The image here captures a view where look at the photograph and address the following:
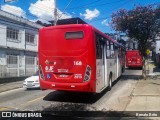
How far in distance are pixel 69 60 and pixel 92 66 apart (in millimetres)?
1076

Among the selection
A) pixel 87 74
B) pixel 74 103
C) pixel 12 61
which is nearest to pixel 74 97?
pixel 74 103

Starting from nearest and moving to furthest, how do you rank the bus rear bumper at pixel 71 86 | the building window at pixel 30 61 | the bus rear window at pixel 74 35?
the bus rear bumper at pixel 71 86, the bus rear window at pixel 74 35, the building window at pixel 30 61

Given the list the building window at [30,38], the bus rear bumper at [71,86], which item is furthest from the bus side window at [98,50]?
the building window at [30,38]

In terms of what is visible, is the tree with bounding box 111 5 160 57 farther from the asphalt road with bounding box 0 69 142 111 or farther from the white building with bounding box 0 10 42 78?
the white building with bounding box 0 10 42 78

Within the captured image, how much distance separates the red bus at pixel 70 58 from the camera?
10.7 meters

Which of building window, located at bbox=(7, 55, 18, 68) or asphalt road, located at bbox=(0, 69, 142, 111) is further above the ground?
building window, located at bbox=(7, 55, 18, 68)

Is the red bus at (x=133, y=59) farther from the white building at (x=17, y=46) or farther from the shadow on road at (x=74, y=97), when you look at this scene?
the shadow on road at (x=74, y=97)

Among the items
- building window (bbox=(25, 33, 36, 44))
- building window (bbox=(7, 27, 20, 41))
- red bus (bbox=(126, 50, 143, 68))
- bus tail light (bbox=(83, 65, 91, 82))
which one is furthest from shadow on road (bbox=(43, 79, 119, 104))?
red bus (bbox=(126, 50, 143, 68))

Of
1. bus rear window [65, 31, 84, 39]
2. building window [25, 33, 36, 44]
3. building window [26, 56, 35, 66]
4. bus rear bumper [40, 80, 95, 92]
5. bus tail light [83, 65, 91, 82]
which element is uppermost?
building window [25, 33, 36, 44]

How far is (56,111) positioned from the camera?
32.0 ft

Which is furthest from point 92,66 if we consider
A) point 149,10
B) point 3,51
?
point 3,51

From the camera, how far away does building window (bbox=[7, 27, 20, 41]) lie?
2738cm

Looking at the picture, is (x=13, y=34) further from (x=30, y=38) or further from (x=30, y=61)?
(x=30, y=61)

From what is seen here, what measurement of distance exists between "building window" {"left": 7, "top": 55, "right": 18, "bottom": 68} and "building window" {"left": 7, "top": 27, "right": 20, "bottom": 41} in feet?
7.14
